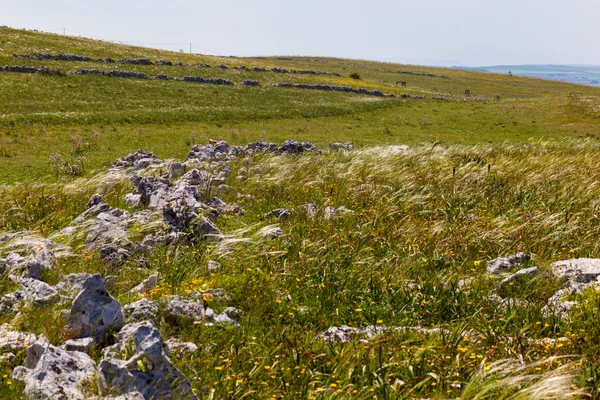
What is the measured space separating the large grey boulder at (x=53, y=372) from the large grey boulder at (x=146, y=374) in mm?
309

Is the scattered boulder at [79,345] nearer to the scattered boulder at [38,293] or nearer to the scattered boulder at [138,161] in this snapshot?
the scattered boulder at [38,293]

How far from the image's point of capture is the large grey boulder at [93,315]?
17.5 feet

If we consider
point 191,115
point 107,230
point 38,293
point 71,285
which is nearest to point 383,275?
point 71,285

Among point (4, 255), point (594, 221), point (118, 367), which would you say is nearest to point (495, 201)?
point (594, 221)

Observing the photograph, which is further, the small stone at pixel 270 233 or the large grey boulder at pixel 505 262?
the small stone at pixel 270 233

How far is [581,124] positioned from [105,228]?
48860 millimetres

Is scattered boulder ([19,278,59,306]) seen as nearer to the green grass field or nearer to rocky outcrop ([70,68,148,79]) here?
the green grass field

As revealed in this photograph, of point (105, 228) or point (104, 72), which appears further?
point (104, 72)

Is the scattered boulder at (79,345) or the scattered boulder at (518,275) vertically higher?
the scattered boulder at (518,275)

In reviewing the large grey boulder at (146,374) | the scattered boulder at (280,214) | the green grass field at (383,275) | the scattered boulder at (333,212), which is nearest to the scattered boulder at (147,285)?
the green grass field at (383,275)

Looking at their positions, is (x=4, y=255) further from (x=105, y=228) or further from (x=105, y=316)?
(x=105, y=316)

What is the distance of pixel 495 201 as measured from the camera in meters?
11.0

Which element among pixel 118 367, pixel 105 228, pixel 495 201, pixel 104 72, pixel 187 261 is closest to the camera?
pixel 118 367

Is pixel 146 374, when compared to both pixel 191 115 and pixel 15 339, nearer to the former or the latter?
pixel 15 339
